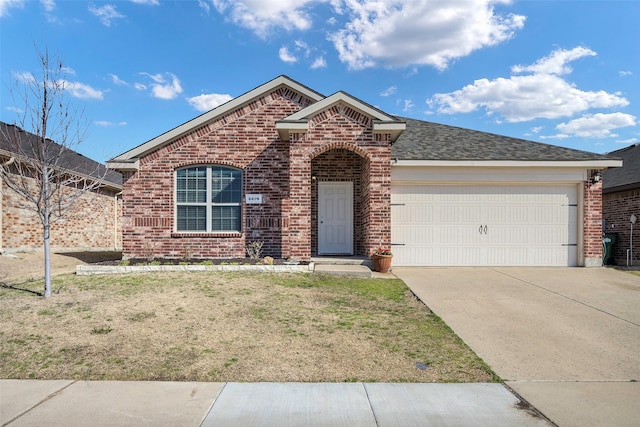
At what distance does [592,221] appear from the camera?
10.9 m

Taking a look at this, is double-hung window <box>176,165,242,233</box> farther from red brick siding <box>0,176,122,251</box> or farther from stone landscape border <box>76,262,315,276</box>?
red brick siding <box>0,176,122,251</box>

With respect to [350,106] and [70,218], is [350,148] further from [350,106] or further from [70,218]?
[70,218]

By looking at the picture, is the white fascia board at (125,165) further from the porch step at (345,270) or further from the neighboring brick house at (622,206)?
the neighboring brick house at (622,206)

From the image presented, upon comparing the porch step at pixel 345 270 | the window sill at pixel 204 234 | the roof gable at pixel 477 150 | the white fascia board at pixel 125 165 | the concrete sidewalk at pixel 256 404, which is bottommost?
the concrete sidewalk at pixel 256 404

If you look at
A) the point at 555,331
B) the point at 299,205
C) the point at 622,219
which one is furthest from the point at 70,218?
the point at 622,219

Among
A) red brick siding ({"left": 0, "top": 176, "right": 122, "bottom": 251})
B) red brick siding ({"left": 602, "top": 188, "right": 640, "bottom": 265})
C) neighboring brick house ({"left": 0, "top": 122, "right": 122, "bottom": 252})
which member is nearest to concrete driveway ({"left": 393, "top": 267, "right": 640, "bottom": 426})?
red brick siding ({"left": 602, "top": 188, "right": 640, "bottom": 265})

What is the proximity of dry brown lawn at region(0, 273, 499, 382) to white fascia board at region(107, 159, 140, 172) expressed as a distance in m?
3.99

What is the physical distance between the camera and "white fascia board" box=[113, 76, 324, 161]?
1065 centimetres

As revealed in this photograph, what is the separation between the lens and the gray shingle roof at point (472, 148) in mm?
10781

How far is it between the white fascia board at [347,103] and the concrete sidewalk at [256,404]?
7332 mm

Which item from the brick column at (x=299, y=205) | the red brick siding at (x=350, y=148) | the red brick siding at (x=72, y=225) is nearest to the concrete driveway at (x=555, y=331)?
the red brick siding at (x=350, y=148)

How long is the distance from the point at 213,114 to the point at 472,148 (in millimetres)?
7798

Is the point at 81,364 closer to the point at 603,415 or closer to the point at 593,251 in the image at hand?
the point at 603,415

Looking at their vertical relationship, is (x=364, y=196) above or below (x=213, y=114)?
below
